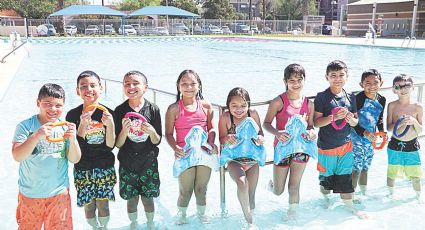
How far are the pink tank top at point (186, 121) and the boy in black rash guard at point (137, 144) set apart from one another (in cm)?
19

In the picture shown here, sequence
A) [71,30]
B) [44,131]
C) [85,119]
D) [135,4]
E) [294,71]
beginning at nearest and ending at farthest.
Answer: [44,131] < [85,119] < [294,71] < [71,30] < [135,4]

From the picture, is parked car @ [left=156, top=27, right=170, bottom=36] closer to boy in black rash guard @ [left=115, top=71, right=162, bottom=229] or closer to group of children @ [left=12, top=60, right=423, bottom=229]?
group of children @ [left=12, top=60, right=423, bottom=229]

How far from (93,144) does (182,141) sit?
2.51 feet

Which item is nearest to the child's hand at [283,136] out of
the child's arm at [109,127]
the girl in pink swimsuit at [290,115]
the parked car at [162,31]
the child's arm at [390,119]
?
the girl in pink swimsuit at [290,115]

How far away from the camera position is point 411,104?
409 cm

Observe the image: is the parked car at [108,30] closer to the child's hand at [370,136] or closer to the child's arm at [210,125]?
the child's arm at [210,125]

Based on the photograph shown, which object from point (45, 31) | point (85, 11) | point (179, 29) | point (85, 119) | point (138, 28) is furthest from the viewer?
point (179, 29)

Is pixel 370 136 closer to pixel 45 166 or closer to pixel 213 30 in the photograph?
pixel 45 166

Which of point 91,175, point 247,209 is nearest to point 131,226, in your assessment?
point 91,175

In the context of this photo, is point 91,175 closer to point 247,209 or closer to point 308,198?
point 247,209

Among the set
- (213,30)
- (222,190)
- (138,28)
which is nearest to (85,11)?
(138,28)

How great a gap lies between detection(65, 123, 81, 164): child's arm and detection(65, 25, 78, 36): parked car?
43165mm

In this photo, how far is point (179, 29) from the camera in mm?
48688

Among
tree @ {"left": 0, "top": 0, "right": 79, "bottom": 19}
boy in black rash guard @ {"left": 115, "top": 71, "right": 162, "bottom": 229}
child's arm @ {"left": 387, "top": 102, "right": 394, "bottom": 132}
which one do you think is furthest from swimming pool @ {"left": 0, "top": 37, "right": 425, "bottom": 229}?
tree @ {"left": 0, "top": 0, "right": 79, "bottom": 19}
